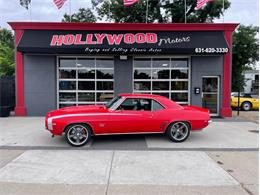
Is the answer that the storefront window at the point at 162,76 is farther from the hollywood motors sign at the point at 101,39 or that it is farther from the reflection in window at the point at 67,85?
the reflection in window at the point at 67,85

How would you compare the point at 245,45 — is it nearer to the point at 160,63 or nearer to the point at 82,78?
the point at 160,63

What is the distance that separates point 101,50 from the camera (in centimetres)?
1155

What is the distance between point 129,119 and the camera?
711 centimetres

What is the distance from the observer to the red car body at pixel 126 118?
6.77m

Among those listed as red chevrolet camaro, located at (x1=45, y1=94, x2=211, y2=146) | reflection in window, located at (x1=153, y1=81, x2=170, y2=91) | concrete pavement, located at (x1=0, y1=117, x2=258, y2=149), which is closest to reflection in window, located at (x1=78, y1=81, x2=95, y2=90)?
reflection in window, located at (x1=153, y1=81, x2=170, y2=91)

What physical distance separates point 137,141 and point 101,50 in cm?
564

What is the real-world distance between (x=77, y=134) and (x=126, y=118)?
148 cm

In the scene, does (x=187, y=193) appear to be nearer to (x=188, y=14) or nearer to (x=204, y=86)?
(x=204, y=86)

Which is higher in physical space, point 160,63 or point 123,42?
point 123,42

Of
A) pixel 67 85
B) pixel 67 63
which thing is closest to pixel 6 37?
pixel 67 63

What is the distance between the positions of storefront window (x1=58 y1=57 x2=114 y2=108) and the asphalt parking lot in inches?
185

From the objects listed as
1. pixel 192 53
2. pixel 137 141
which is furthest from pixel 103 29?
pixel 137 141

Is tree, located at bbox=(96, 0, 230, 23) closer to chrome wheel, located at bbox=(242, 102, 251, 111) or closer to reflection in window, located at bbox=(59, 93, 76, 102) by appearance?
chrome wheel, located at bbox=(242, 102, 251, 111)

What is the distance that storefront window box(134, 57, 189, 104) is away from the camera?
13062 millimetres
